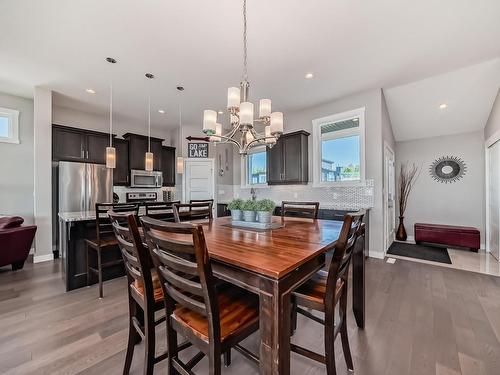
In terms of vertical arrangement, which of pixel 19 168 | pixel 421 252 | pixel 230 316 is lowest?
pixel 421 252

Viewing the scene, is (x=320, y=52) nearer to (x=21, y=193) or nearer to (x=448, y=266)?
(x=448, y=266)

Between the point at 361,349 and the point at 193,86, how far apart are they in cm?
403

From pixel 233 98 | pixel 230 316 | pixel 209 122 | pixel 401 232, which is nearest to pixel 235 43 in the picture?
pixel 233 98

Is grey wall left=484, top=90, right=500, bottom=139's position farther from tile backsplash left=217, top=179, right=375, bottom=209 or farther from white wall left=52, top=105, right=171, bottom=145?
white wall left=52, top=105, right=171, bottom=145

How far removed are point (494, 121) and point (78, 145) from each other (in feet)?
25.0

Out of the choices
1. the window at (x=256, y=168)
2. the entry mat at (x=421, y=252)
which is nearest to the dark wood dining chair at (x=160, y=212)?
the window at (x=256, y=168)

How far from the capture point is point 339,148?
4328 millimetres

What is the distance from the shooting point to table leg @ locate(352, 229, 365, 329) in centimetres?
181

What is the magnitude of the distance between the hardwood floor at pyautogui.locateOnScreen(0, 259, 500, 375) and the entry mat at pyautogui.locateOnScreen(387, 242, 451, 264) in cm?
90

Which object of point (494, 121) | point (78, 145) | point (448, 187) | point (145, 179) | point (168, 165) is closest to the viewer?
point (494, 121)

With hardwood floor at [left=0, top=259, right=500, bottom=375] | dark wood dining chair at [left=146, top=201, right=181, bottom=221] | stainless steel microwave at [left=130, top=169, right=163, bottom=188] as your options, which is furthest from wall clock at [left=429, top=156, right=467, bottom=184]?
stainless steel microwave at [left=130, top=169, right=163, bottom=188]

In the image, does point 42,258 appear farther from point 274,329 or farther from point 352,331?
point 352,331

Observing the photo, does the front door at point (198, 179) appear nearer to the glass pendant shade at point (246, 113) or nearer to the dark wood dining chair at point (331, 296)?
the glass pendant shade at point (246, 113)

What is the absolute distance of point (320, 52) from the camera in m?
2.77
